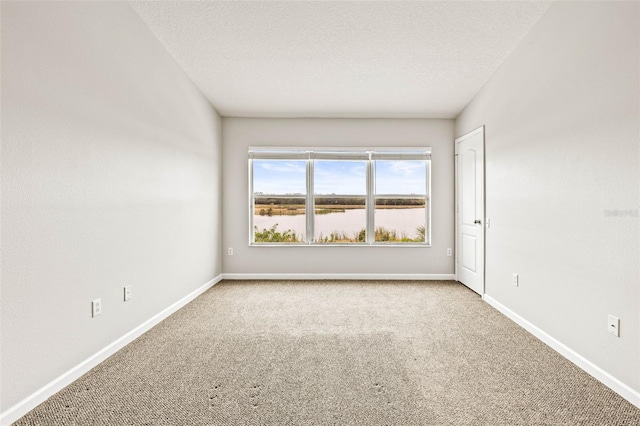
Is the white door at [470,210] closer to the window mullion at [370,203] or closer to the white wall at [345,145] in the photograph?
the white wall at [345,145]

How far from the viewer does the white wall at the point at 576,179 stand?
5.88 ft

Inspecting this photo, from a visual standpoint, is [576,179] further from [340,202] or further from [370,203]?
[340,202]

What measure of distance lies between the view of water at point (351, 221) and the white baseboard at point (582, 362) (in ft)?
6.17

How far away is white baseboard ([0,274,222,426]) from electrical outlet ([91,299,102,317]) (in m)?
0.28

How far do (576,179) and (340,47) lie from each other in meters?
2.25

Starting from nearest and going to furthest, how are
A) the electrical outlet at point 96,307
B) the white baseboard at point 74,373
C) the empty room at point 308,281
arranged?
the white baseboard at point 74,373, the empty room at point 308,281, the electrical outlet at point 96,307

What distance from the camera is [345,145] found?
15.0ft

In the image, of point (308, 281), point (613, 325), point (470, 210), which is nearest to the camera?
point (613, 325)

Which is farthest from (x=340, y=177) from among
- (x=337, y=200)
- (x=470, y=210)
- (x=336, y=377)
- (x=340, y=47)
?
(x=336, y=377)

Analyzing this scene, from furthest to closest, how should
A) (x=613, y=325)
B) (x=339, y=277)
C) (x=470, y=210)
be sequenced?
1. (x=339, y=277)
2. (x=470, y=210)
3. (x=613, y=325)

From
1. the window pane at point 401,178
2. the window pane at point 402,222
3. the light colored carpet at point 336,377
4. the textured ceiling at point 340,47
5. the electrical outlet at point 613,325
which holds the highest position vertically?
the textured ceiling at point 340,47

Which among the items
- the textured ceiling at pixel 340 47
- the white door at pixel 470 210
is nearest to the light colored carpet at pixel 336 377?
the white door at pixel 470 210

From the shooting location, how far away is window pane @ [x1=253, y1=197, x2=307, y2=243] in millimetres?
4648

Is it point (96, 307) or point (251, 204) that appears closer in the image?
point (96, 307)
